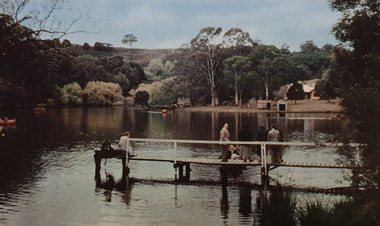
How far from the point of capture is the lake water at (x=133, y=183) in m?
9.36

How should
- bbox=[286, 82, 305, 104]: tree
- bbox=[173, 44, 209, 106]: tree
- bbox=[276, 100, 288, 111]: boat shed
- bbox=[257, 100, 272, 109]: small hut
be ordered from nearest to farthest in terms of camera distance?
1. bbox=[276, 100, 288, 111]: boat shed
2. bbox=[257, 100, 272, 109]: small hut
3. bbox=[286, 82, 305, 104]: tree
4. bbox=[173, 44, 209, 106]: tree

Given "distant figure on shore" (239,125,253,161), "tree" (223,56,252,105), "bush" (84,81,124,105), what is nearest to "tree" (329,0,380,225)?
"distant figure on shore" (239,125,253,161)

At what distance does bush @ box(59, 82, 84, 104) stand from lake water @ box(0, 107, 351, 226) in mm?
8453

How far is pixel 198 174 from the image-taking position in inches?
557

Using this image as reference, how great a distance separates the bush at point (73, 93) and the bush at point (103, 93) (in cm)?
84

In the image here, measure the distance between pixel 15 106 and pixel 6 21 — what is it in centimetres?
2476

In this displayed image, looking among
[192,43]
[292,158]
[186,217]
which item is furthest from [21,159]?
[192,43]

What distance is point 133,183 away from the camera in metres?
12.8

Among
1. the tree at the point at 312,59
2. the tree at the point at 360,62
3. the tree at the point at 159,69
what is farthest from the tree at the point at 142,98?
the tree at the point at 360,62

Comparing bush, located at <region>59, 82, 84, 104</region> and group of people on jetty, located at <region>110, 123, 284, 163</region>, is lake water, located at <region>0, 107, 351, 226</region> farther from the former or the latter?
bush, located at <region>59, 82, 84, 104</region>

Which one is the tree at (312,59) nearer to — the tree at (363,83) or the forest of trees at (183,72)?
the forest of trees at (183,72)

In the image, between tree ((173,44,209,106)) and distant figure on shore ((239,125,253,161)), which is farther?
tree ((173,44,209,106))

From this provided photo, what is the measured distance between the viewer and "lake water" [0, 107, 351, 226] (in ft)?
30.7

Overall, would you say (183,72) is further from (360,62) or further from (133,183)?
(360,62)
